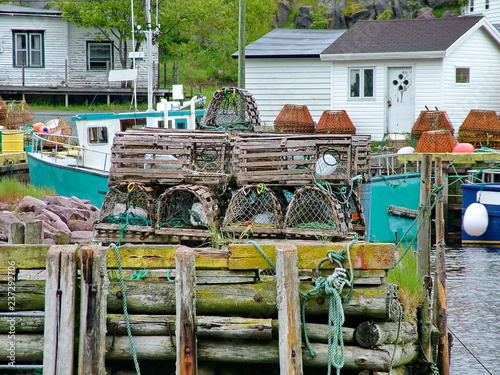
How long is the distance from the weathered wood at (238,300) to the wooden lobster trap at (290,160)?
10.3ft

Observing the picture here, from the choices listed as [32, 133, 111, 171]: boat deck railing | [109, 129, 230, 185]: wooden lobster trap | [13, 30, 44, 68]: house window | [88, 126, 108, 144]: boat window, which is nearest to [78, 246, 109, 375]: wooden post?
[109, 129, 230, 185]: wooden lobster trap

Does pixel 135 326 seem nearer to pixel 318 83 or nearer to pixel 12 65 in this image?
pixel 318 83

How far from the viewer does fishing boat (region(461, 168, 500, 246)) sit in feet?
59.9

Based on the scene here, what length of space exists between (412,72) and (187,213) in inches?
688

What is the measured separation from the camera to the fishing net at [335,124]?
24016 millimetres

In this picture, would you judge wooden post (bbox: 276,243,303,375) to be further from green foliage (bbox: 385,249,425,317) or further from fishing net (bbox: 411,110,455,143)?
fishing net (bbox: 411,110,455,143)

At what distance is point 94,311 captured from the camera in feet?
19.3

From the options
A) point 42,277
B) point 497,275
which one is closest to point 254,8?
point 497,275

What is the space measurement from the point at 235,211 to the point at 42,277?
11.0ft

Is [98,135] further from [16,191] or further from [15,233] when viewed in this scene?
[15,233]

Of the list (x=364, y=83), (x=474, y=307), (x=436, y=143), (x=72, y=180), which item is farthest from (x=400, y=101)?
(x=474, y=307)

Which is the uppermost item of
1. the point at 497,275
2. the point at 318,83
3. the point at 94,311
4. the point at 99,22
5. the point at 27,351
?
the point at 99,22

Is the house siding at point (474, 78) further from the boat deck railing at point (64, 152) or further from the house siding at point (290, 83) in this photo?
the boat deck railing at point (64, 152)

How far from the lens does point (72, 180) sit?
19.2 m
